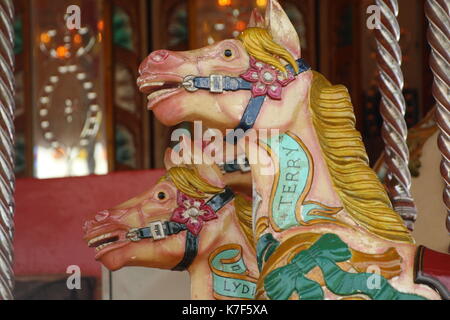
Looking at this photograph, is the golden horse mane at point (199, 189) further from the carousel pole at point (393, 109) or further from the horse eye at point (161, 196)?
the carousel pole at point (393, 109)

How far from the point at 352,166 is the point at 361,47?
446 cm

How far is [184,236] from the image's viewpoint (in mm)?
2508

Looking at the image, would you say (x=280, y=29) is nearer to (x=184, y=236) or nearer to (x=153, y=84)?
(x=153, y=84)

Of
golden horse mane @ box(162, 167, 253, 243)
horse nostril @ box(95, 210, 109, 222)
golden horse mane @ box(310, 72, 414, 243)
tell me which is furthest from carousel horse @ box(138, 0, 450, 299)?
horse nostril @ box(95, 210, 109, 222)

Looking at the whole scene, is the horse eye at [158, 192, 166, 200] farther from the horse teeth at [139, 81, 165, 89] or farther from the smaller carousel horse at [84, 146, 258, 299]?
the horse teeth at [139, 81, 165, 89]

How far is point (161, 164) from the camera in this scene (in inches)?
259

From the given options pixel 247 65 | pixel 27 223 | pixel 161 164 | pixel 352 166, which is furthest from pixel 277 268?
pixel 161 164

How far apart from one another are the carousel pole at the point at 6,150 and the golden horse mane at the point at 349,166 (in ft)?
2.15

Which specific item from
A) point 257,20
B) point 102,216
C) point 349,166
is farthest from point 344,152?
point 102,216

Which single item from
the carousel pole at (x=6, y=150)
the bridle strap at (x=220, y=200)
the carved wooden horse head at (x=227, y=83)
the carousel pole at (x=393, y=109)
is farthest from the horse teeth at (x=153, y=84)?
the carousel pole at (x=393, y=109)

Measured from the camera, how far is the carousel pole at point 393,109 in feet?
8.45

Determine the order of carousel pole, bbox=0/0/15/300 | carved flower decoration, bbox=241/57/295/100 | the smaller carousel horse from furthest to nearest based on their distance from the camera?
the smaller carousel horse → carved flower decoration, bbox=241/57/295/100 → carousel pole, bbox=0/0/15/300

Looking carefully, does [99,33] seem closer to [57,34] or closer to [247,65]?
[57,34]

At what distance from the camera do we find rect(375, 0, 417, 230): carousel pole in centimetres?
258
